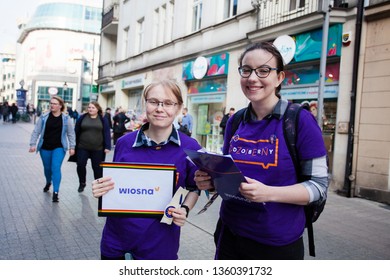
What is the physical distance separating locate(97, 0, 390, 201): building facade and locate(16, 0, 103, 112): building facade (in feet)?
16.0

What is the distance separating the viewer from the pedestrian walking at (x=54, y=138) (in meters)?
6.48

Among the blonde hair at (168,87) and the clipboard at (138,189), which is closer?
the clipboard at (138,189)

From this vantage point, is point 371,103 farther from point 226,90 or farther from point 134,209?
point 134,209

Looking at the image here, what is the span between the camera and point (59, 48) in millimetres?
40594

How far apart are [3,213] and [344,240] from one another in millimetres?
4571

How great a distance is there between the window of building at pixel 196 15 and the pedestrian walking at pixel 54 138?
912 centimetres

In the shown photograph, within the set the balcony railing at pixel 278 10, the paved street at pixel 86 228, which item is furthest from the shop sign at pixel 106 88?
the paved street at pixel 86 228

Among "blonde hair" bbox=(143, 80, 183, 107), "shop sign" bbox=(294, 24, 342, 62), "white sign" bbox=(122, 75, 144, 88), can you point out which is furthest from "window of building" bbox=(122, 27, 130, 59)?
"blonde hair" bbox=(143, 80, 183, 107)

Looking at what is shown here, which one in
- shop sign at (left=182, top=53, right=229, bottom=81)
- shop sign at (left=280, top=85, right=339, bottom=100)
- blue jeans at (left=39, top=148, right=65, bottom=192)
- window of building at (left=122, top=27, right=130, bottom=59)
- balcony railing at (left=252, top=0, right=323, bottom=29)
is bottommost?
blue jeans at (left=39, top=148, right=65, bottom=192)

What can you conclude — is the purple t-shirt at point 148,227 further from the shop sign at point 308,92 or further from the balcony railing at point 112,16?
the balcony railing at point 112,16

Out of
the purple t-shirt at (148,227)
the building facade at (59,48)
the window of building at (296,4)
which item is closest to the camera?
the purple t-shirt at (148,227)

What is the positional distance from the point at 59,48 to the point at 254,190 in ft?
140

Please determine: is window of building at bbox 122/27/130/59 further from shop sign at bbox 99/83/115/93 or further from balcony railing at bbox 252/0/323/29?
balcony railing at bbox 252/0/323/29

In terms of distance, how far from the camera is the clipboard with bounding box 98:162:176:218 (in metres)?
1.86
